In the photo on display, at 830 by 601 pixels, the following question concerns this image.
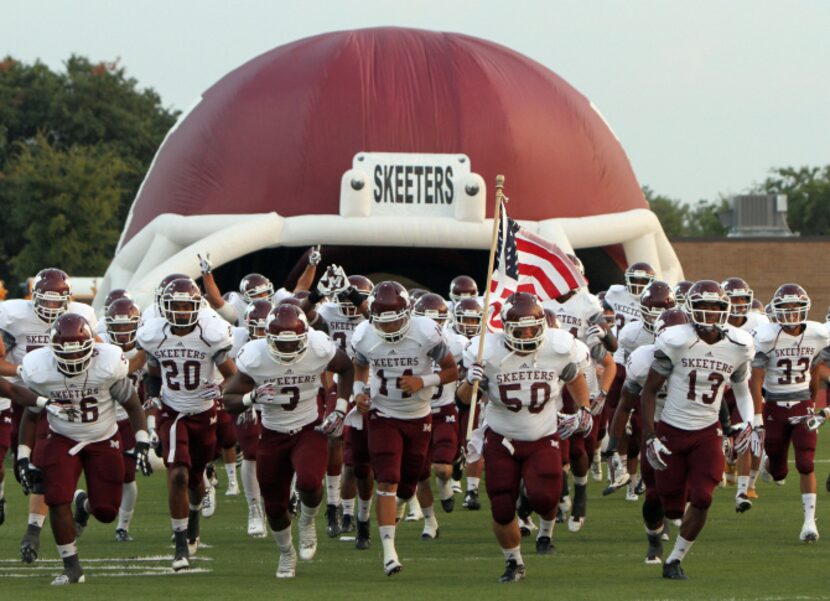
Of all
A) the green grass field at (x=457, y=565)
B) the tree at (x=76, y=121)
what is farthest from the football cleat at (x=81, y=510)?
the tree at (x=76, y=121)

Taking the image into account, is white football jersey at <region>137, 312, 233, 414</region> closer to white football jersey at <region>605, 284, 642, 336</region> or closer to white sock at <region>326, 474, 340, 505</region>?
white sock at <region>326, 474, 340, 505</region>

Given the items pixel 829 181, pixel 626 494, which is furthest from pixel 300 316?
pixel 829 181

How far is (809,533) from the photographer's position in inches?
465

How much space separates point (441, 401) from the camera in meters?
12.6

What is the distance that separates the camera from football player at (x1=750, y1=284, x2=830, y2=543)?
12500 mm

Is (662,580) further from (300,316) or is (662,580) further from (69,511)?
(69,511)

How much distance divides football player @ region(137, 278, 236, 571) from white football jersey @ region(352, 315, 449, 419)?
940 mm

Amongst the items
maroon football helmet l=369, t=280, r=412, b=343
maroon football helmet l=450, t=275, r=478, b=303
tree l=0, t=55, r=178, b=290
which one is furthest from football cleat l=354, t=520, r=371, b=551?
tree l=0, t=55, r=178, b=290

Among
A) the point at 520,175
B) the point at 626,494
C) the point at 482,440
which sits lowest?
the point at 626,494

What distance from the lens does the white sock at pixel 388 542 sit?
10.3 meters

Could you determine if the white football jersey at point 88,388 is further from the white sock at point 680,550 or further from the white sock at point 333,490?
the white sock at point 680,550

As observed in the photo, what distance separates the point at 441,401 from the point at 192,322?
7.19 ft

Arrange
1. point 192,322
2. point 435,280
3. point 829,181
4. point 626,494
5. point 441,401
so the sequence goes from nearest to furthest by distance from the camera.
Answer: point 192,322
point 441,401
point 626,494
point 435,280
point 829,181

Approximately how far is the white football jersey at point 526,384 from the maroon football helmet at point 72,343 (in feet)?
7.60
